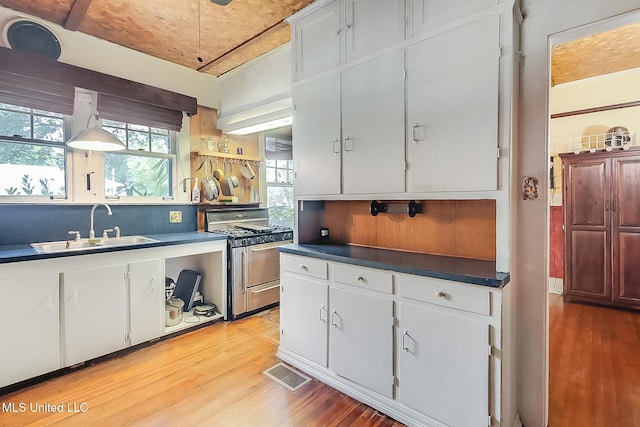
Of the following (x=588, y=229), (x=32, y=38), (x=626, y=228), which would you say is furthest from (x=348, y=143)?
(x=626, y=228)

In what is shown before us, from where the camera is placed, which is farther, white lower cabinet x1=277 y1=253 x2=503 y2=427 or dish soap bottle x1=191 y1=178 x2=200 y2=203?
dish soap bottle x1=191 y1=178 x2=200 y2=203

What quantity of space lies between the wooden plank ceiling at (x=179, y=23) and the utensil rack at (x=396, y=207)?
1649 millimetres

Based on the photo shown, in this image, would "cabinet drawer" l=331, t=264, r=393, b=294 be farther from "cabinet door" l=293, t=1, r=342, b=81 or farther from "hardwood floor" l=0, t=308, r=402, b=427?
"cabinet door" l=293, t=1, r=342, b=81

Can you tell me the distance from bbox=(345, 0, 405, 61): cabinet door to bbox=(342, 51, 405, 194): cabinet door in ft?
0.32

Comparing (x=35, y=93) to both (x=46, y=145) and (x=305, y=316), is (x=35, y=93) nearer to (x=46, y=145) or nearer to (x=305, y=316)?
(x=46, y=145)

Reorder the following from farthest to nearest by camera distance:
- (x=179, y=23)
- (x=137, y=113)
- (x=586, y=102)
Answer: (x=586, y=102) → (x=137, y=113) → (x=179, y=23)

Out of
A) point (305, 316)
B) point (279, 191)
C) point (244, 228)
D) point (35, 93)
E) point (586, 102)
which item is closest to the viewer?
point (305, 316)

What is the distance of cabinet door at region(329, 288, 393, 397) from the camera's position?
1.86m

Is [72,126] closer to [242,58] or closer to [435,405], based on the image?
[242,58]

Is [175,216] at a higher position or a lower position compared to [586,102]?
lower

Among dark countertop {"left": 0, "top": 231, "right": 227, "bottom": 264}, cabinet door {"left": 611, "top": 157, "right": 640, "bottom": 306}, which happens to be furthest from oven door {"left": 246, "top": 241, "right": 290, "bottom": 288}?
cabinet door {"left": 611, "top": 157, "right": 640, "bottom": 306}

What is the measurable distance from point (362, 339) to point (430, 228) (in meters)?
0.87

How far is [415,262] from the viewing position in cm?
187

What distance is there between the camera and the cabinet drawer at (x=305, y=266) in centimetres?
219
